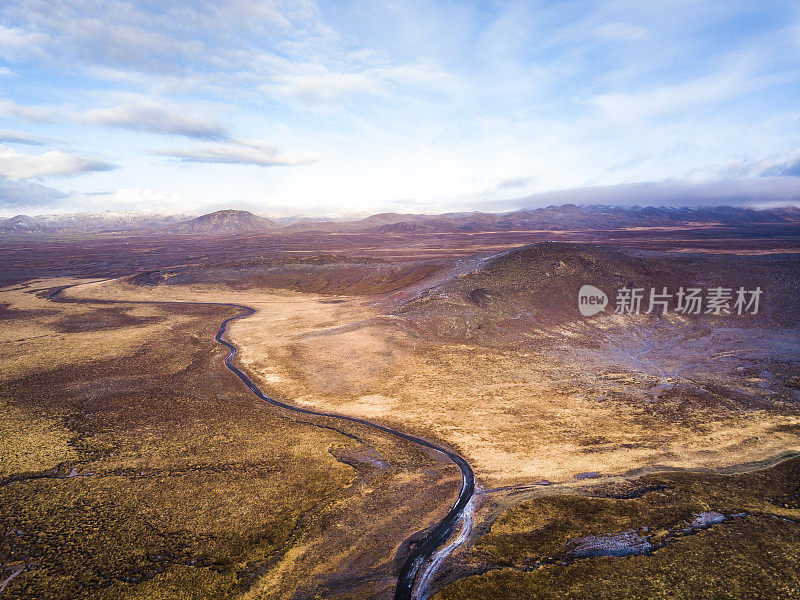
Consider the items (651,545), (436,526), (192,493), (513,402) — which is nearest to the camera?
(651,545)

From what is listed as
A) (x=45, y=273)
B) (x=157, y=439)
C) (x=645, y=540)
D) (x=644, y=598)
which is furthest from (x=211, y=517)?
(x=45, y=273)

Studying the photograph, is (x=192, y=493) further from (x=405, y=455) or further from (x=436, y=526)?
(x=436, y=526)

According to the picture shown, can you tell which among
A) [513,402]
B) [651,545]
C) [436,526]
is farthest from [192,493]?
[513,402]

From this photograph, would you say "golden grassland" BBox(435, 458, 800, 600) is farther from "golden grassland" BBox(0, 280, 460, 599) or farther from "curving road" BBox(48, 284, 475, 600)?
"golden grassland" BBox(0, 280, 460, 599)

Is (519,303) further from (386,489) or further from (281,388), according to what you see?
(386,489)

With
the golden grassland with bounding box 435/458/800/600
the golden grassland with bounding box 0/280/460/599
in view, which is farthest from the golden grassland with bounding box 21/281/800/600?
the golden grassland with bounding box 0/280/460/599

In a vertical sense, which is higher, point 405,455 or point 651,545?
point 651,545

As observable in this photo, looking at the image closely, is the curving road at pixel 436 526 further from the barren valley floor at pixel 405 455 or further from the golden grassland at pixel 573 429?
the golden grassland at pixel 573 429

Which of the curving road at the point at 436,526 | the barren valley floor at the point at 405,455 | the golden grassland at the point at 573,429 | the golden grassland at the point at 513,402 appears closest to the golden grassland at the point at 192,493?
the barren valley floor at the point at 405,455
